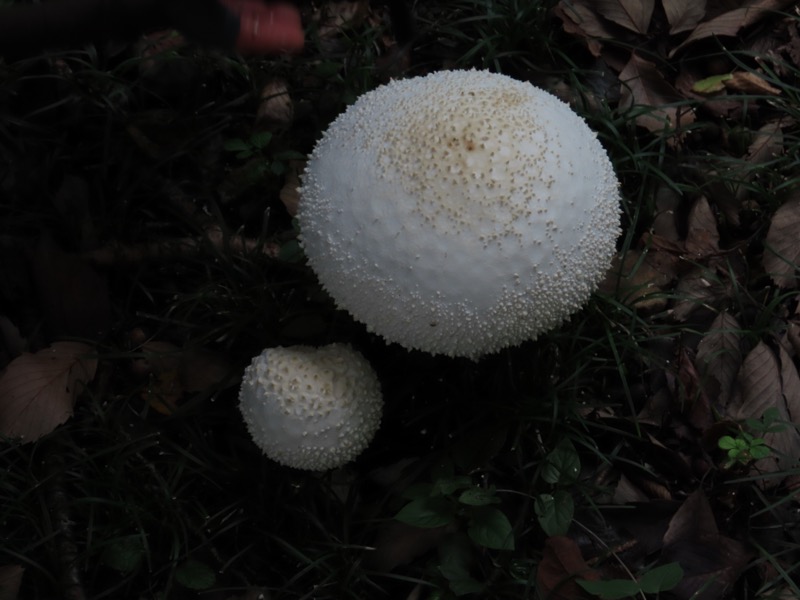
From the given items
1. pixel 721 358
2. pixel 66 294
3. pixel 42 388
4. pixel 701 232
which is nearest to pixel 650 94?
pixel 701 232

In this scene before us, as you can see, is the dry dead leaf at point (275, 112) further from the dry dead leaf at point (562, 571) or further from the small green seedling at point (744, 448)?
the small green seedling at point (744, 448)

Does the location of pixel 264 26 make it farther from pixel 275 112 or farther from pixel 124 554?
pixel 124 554

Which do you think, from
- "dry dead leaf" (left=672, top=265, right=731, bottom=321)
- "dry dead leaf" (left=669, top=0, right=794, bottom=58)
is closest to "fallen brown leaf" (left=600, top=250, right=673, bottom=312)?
"dry dead leaf" (left=672, top=265, right=731, bottom=321)

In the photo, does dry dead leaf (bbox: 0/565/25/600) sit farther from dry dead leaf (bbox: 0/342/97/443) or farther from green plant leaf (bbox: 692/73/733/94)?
green plant leaf (bbox: 692/73/733/94)

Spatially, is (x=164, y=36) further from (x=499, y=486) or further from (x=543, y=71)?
(x=499, y=486)

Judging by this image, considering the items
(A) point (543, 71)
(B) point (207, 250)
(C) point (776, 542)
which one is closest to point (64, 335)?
(B) point (207, 250)

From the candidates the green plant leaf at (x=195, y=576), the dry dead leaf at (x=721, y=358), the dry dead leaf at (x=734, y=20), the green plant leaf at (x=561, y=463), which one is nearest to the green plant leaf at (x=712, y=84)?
the dry dead leaf at (x=734, y=20)
